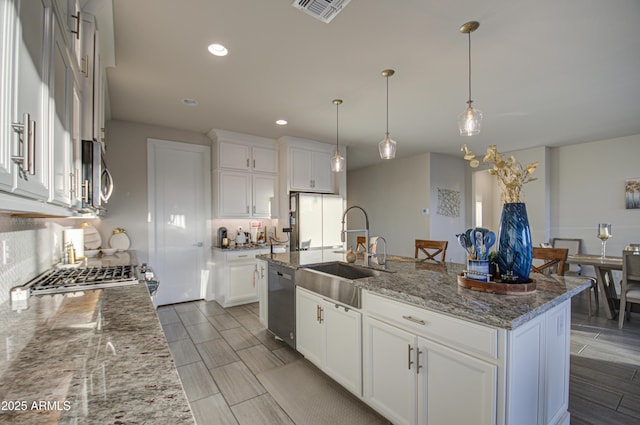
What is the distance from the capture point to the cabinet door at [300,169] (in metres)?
4.91

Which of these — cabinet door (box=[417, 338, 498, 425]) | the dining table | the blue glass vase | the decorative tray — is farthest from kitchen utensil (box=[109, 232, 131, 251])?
the dining table

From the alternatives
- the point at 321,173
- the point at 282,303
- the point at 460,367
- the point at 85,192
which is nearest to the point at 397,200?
the point at 321,173

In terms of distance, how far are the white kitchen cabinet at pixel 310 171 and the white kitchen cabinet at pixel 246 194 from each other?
0.40 metres

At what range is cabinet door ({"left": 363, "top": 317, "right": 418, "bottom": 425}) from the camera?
63.9 inches

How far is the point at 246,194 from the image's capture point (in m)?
4.73

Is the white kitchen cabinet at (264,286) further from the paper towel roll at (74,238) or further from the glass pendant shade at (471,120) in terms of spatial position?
the glass pendant shade at (471,120)

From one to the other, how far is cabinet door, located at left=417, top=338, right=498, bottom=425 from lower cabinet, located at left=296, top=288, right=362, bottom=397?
49cm

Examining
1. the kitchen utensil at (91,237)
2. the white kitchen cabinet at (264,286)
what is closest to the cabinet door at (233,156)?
the kitchen utensil at (91,237)

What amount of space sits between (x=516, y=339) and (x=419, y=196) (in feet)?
17.4

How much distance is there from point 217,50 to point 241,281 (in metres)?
3.09

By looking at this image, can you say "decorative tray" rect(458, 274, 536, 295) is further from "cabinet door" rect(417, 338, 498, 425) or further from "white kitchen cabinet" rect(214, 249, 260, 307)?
"white kitchen cabinet" rect(214, 249, 260, 307)

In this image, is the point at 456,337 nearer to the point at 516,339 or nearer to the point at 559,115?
the point at 516,339

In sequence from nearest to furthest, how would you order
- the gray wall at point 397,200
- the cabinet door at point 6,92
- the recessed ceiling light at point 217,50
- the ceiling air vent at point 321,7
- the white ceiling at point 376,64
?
the cabinet door at point 6,92 < the ceiling air vent at point 321,7 < the white ceiling at point 376,64 < the recessed ceiling light at point 217,50 < the gray wall at point 397,200

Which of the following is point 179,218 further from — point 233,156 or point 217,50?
point 217,50
